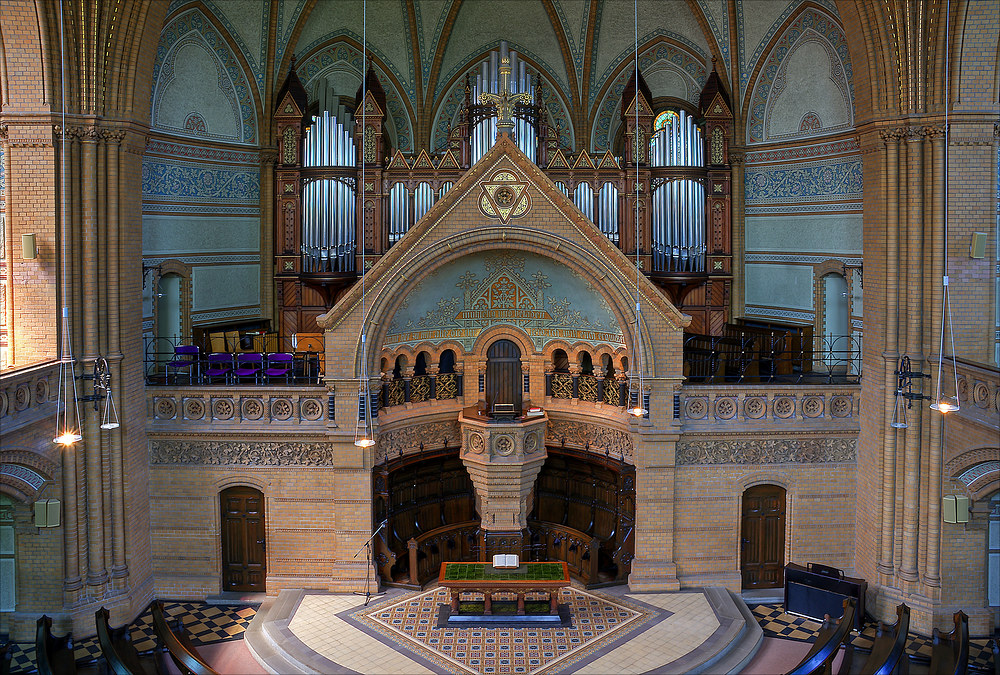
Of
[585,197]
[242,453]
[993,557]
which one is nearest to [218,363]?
[242,453]

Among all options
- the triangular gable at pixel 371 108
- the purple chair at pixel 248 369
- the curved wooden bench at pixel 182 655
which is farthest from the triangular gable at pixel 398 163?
the curved wooden bench at pixel 182 655

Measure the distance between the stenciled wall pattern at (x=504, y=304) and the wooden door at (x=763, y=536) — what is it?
3761 mm

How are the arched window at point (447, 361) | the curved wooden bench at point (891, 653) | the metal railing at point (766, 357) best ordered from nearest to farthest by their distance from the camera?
the curved wooden bench at point (891, 653) → the metal railing at point (766, 357) → the arched window at point (447, 361)

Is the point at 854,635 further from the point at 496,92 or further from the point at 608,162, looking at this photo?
the point at 496,92

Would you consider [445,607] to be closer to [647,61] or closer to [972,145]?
[972,145]

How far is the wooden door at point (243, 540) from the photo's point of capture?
635 inches

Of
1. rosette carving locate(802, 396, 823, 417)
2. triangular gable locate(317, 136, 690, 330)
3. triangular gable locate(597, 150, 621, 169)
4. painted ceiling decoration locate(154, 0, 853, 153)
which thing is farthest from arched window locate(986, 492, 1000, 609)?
triangular gable locate(597, 150, 621, 169)

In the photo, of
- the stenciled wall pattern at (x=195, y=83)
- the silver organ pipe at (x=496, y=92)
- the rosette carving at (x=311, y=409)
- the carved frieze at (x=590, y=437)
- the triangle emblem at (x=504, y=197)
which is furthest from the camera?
the silver organ pipe at (x=496, y=92)

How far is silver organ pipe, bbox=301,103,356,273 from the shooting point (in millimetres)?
19703

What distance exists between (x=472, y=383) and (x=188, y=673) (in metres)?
7.99

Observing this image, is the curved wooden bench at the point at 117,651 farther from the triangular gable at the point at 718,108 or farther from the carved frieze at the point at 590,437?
the triangular gable at the point at 718,108

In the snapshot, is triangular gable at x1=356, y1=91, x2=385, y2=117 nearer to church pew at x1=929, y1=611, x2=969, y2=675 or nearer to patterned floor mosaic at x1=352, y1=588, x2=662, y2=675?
patterned floor mosaic at x1=352, y1=588, x2=662, y2=675

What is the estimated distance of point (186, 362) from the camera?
16000 millimetres

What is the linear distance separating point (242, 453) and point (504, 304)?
5.63 metres
